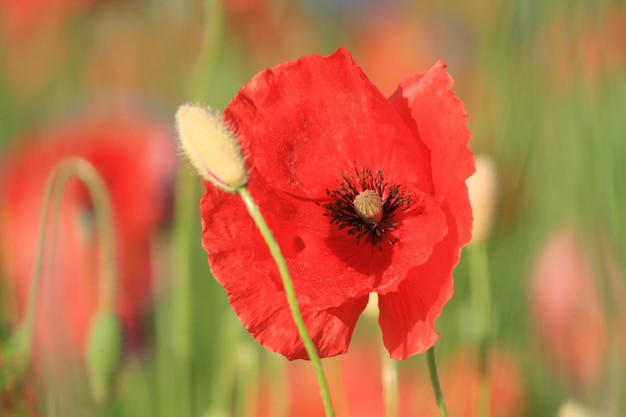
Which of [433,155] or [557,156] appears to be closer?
[433,155]

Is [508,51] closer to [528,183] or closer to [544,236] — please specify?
[528,183]

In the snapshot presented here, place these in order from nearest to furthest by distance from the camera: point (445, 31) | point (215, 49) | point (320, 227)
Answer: point (320, 227) < point (215, 49) < point (445, 31)

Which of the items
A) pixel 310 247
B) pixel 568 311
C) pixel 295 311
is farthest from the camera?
Answer: pixel 568 311

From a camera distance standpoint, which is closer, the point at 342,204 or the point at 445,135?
the point at 445,135

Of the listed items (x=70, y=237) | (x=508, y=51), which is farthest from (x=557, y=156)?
(x=70, y=237)

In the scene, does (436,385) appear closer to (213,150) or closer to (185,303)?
(213,150)

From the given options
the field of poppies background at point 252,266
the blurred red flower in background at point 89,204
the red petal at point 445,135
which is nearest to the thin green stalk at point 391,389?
the field of poppies background at point 252,266

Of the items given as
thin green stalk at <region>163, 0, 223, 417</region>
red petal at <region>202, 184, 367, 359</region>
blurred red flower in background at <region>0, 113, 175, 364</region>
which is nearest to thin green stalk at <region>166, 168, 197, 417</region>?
thin green stalk at <region>163, 0, 223, 417</region>

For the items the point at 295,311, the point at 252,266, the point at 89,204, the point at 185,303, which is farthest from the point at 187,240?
the point at 295,311

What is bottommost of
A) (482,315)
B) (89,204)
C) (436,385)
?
(436,385)
